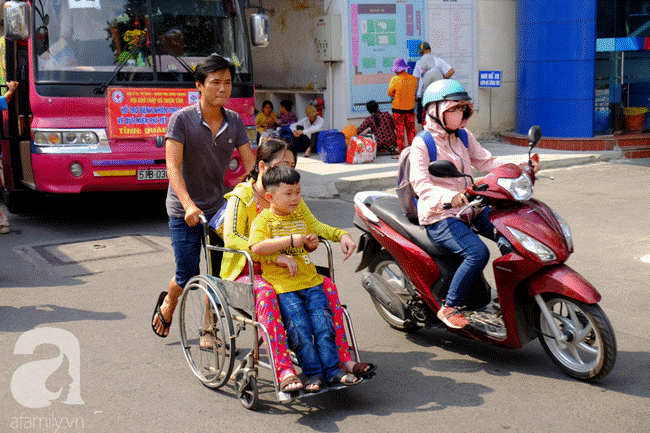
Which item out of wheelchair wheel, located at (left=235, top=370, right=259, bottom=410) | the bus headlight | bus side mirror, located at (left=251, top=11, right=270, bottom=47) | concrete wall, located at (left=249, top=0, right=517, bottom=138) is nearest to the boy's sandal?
wheelchair wheel, located at (left=235, top=370, right=259, bottom=410)

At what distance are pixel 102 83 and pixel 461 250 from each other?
5165 mm

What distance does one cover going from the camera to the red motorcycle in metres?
4.05

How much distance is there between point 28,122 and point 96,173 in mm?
1101

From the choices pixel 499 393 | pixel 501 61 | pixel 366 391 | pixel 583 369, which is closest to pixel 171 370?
pixel 366 391

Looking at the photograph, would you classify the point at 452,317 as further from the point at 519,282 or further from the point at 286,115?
the point at 286,115

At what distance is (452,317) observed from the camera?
175 inches

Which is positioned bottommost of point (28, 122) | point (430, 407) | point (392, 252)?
point (430, 407)

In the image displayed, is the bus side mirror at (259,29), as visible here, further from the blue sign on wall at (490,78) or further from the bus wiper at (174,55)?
the blue sign on wall at (490,78)

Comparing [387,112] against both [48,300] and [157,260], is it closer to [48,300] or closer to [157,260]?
[157,260]

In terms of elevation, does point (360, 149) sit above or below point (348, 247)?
above

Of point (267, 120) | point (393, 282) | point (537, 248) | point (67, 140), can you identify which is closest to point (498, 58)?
point (267, 120)

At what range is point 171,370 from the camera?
14.9ft

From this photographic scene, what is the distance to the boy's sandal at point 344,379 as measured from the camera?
372 cm

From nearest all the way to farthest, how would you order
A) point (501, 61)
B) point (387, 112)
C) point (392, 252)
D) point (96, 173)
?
1. point (392, 252)
2. point (96, 173)
3. point (387, 112)
4. point (501, 61)
